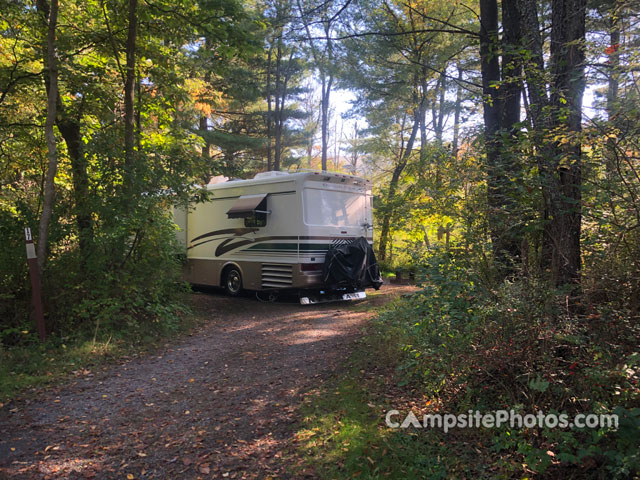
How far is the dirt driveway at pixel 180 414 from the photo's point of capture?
3125 mm

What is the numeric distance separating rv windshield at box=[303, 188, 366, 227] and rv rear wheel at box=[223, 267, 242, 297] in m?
2.63

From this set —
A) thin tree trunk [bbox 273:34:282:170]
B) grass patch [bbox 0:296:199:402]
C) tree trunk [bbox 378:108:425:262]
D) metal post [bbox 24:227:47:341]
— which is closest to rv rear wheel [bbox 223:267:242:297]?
grass patch [bbox 0:296:199:402]

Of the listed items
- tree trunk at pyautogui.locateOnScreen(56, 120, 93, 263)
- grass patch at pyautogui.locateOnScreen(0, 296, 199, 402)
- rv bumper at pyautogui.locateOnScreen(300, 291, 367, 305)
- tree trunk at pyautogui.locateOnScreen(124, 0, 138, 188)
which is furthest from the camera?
rv bumper at pyautogui.locateOnScreen(300, 291, 367, 305)

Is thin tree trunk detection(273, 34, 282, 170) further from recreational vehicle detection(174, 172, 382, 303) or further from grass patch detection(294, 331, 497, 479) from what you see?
grass patch detection(294, 331, 497, 479)

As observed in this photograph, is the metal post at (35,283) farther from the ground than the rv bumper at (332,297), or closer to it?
farther from the ground

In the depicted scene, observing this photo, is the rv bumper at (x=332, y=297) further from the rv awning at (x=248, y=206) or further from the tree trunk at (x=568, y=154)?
the tree trunk at (x=568, y=154)

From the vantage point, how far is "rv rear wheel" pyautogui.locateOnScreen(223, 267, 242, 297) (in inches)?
421

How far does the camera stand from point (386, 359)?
4.91m

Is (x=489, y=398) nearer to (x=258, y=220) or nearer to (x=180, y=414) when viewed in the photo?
(x=180, y=414)

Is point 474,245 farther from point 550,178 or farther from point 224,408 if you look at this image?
point 224,408

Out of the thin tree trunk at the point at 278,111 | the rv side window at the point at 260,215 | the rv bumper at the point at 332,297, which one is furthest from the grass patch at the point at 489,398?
the thin tree trunk at the point at 278,111

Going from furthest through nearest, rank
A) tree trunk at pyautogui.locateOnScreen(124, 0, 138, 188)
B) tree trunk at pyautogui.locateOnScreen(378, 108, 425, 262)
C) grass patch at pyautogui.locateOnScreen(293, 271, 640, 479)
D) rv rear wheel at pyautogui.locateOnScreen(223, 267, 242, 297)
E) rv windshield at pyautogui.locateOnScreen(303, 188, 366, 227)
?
tree trunk at pyautogui.locateOnScreen(378, 108, 425, 262) → rv rear wheel at pyautogui.locateOnScreen(223, 267, 242, 297) → rv windshield at pyautogui.locateOnScreen(303, 188, 366, 227) → tree trunk at pyautogui.locateOnScreen(124, 0, 138, 188) → grass patch at pyautogui.locateOnScreen(293, 271, 640, 479)

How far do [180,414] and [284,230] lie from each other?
5799 millimetres

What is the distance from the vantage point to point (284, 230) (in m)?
9.47
